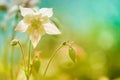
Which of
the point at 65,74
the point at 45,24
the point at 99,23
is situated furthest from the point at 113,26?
the point at 45,24

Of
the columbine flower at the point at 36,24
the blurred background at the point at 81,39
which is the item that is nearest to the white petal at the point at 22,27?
the columbine flower at the point at 36,24

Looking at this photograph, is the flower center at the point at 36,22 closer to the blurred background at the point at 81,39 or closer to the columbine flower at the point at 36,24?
the columbine flower at the point at 36,24

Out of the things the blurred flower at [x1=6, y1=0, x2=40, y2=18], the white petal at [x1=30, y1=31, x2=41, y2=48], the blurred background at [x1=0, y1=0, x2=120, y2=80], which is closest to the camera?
the white petal at [x1=30, y1=31, x2=41, y2=48]

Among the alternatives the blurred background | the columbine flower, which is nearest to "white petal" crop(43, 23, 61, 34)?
the columbine flower

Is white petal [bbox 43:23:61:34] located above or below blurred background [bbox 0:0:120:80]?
above

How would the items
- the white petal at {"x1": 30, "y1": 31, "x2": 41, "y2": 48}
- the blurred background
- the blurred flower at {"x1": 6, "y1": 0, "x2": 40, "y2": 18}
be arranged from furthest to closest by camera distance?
the blurred background → the blurred flower at {"x1": 6, "y1": 0, "x2": 40, "y2": 18} → the white petal at {"x1": 30, "y1": 31, "x2": 41, "y2": 48}

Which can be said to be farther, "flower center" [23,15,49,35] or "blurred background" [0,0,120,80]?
"blurred background" [0,0,120,80]

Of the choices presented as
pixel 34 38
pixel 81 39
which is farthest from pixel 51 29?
pixel 81 39

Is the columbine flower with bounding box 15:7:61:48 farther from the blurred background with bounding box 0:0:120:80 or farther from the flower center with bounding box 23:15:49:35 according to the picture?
the blurred background with bounding box 0:0:120:80
